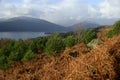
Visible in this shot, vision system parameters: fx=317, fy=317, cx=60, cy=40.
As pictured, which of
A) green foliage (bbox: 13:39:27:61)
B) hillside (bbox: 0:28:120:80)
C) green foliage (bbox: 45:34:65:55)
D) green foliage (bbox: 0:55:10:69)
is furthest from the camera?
green foliage (bbox: 13:39:27:61)

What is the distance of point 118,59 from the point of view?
6047 mm

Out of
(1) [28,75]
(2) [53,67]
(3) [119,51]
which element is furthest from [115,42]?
(1) [28,75]

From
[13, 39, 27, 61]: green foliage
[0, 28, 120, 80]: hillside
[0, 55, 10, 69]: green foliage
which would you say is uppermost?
[0, 28, 120, 80]: hillside

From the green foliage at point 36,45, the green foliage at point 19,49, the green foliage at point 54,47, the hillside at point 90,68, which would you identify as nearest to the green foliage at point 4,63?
the green foliage at point 19,49

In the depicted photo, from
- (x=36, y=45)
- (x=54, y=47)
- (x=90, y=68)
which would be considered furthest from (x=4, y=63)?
(x=90, y=68)

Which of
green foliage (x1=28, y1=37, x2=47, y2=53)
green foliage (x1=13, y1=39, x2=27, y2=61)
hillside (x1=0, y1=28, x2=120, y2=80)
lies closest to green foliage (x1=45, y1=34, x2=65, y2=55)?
green foliage (x1=13, y1=39, x2=27, y2=61)

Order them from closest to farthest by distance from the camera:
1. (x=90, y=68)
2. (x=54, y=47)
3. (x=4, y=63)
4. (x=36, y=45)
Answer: (x=90, y=68)
(x=4, y=63)
(x=54, y=47)
(x=36, y=45)

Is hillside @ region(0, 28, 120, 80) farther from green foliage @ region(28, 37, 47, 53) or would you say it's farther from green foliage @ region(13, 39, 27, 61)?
green foliage @ region(28, 37, 47, 53)

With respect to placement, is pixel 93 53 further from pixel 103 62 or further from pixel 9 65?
pixel 9 65

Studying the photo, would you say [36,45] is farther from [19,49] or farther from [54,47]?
[54,47]

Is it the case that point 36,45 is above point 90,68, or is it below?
below

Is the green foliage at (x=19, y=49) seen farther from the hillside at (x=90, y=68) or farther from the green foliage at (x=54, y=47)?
the hillside at (x=90, y=68)

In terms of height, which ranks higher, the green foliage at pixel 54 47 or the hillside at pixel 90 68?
the hillside at pixel 90 68

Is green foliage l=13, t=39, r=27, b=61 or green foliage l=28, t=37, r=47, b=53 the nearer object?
green foliage l=13, t=39, r=27, b=61
